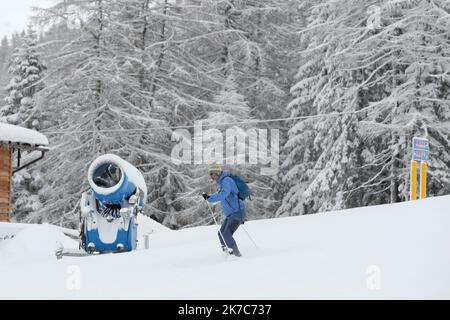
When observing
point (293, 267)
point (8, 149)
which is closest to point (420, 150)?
point (293, 267)

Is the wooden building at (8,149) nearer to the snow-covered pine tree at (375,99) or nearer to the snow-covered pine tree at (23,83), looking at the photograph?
the snow-covered pine tree at (375,99)

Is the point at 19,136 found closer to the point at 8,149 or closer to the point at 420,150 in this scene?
the point at 8,149

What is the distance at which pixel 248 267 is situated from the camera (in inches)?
351

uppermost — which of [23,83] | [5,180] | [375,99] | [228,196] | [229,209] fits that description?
[23,83]

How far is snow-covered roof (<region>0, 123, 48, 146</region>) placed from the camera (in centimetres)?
2035

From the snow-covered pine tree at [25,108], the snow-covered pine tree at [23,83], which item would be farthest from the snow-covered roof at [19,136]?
the snow-covered pine tree at [23,83]

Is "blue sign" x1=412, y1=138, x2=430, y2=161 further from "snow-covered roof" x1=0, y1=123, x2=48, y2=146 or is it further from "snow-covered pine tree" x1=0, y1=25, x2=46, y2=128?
"snow-covered pine tree" x1=0, y1=25, x2=46, y2=128
